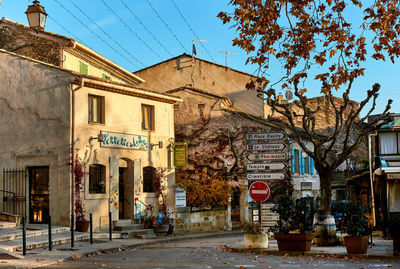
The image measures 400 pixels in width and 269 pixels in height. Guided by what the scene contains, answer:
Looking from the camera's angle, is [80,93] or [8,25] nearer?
[80,93]

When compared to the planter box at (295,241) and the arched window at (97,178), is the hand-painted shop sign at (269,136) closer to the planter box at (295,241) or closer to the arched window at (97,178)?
the planter box at (295,241)

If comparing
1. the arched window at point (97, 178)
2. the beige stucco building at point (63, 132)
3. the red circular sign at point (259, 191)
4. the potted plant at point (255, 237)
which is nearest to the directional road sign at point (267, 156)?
the red circular sign at point (259, 191)

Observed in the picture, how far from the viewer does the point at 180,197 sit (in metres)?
26.8

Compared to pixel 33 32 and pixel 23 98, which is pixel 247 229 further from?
pixel 33 32

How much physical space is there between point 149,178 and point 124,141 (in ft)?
8.77

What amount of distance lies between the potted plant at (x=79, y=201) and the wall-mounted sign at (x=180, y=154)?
5.83 meters

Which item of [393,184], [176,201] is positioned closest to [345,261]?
[393,184]

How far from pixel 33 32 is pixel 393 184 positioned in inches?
623

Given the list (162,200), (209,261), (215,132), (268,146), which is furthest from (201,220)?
(209,261)

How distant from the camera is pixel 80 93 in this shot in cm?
2219

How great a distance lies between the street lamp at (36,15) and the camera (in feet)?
77.4

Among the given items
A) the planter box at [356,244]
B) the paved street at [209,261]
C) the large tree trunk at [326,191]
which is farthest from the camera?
the large tree trunk at [326,191]

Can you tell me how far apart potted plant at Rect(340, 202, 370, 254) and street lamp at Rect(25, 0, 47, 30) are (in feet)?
49.7

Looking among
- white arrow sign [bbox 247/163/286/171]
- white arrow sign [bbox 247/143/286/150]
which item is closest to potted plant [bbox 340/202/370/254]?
white arrow sign [bbox 247/163/286/171]
